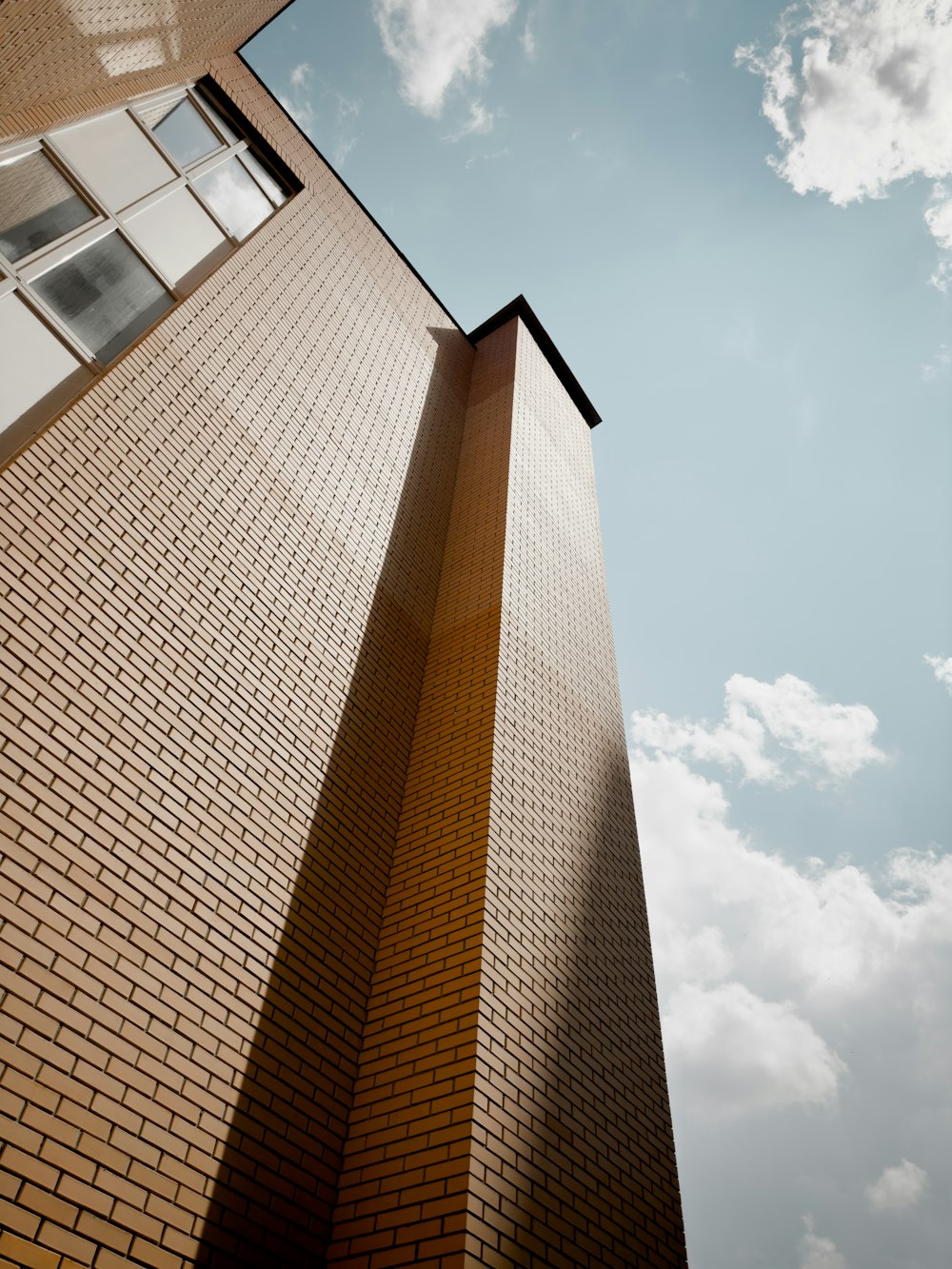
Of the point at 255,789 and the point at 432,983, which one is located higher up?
the point at 255,789

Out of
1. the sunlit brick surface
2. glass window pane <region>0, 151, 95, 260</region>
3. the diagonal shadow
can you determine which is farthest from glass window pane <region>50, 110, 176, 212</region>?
the diagonal shadow

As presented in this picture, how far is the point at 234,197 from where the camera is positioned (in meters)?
7.86

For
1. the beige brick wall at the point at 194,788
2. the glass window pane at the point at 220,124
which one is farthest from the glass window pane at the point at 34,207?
the glass window pane at the point at 220,124

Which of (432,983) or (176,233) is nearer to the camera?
(432,983)

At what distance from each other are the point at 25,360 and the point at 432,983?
456cm

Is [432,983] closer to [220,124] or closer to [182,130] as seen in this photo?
[182,130]

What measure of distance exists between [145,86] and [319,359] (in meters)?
3.12

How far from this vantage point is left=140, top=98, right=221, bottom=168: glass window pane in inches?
283

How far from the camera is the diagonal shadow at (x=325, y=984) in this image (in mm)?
3277

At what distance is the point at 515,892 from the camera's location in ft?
15.1

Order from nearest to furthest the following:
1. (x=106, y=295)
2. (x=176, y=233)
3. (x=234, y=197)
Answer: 1. (x=106, y=295)
2. (x=176, y=233)
3. (x=234, y=197)

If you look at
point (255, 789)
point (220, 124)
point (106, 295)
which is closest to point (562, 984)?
point (255, 789)

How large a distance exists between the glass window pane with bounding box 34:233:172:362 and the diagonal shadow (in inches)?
109

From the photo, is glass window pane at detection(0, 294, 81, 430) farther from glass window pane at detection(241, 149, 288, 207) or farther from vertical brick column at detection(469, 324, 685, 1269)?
glass window pane at detection(241, 149, 288, 207)
